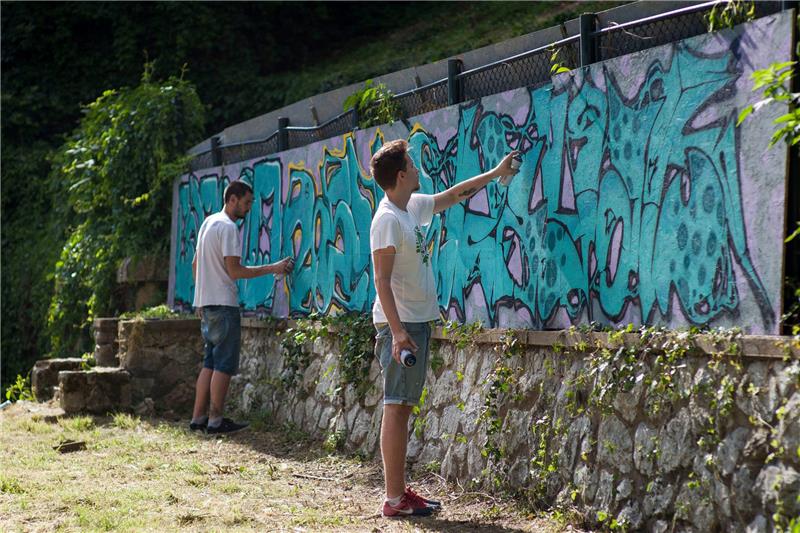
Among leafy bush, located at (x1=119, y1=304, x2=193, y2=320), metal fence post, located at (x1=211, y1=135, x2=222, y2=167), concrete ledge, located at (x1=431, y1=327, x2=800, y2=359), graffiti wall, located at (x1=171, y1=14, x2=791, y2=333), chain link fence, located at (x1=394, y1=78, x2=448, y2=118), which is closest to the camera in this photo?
concrete ledge, located at (x1=431, y1=327, x2=800, y2=359)

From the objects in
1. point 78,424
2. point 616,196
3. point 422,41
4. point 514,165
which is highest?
point 422,41

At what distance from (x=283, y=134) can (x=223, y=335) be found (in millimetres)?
2285

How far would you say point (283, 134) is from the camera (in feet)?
32.9

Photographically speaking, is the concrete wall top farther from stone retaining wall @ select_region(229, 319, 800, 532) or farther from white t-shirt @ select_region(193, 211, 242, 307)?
stone retaining wall @ select_region(229, 319, 800, 532)

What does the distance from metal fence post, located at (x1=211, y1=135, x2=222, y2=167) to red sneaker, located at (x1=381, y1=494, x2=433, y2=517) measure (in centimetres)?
677

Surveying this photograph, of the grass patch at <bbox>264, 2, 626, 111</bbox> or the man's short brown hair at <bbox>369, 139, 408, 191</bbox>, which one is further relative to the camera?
the grass patch at <bbox>264, 2, 626, 111</bbox>

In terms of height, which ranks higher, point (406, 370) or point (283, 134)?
point (283, 134)

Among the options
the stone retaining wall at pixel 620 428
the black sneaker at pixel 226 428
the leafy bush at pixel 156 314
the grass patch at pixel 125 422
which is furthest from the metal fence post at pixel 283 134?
the stone retaining wall at pixel 620 428

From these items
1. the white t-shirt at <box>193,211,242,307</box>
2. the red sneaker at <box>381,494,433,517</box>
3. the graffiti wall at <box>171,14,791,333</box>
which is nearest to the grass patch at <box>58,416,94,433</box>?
the white t-shirt at <box>193,211,242,307</box>

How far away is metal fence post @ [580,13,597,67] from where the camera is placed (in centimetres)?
567

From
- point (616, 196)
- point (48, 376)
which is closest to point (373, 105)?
point (616, 196)

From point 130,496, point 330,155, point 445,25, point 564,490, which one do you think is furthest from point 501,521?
point 445,25

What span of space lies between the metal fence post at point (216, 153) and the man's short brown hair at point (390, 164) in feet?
20.6

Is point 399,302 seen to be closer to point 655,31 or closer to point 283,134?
point 655,31
